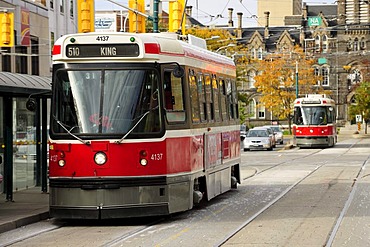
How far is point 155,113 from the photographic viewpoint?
15.5 m

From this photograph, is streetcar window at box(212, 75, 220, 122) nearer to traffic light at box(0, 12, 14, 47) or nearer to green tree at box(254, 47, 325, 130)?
traffic light at box(0, 12, 14, 47)

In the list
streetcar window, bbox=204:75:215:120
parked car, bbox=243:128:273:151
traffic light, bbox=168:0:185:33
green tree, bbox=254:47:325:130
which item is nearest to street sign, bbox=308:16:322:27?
green tree, bbox=254:47:325:130

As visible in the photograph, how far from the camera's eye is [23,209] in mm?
17656

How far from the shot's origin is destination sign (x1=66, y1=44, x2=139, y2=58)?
15.4 m

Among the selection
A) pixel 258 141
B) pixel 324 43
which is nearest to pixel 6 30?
pixel 258 141

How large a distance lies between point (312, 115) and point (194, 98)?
38.8 meters

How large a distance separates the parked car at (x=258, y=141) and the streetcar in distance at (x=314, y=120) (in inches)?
83.6

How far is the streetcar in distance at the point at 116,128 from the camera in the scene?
1514 centimetres

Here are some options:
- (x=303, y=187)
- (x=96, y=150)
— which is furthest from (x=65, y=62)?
(x=303, y=187)

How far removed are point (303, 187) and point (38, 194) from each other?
719 centimetres

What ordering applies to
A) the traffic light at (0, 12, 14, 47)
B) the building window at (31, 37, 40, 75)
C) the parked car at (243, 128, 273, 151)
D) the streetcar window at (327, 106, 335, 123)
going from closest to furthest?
1. the traffic light at (0, 12, 14, 47)
2. the building window at (31, 37, 40, 75)
3. the streetcar window at (327, 106, 335, 123)
4. the parked car at (243, 128, 273, 151)

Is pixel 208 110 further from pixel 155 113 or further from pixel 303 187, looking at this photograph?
pixel 303 187

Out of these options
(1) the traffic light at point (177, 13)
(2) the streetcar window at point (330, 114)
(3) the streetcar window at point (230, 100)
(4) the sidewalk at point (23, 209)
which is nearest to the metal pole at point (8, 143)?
(4) the sidewalk at point (23, 209)

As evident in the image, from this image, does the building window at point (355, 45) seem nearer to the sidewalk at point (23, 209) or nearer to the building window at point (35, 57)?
the building window at point (35, 57)
